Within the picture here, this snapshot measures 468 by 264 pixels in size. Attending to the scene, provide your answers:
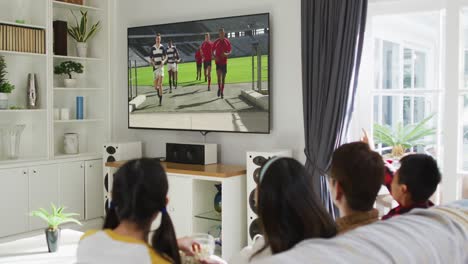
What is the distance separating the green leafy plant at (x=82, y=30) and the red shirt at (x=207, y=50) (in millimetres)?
1453

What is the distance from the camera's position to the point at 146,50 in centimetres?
578

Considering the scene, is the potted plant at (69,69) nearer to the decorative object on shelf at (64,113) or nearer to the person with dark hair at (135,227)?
the decorative object on shelf at (64,113)

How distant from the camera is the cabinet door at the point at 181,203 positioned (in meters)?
4.95

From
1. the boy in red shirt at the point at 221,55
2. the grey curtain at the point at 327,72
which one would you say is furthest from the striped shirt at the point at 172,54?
the grey curtain at the point at 327,72

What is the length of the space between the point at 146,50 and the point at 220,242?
2.10 metres

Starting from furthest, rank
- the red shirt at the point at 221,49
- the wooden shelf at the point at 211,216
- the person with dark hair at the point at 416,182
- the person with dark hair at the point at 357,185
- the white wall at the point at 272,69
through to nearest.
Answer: the red shirt at the point at 221,49, the wooden shelf at the point at 211,216, the white wall at the point at 272,69, the person with dark hair at the point at 416,182, the person with dark hair at the point at 357,185

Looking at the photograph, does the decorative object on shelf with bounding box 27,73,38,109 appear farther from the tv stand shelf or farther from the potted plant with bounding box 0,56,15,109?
the tv stand shelf

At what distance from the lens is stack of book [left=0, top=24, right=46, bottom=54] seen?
5.27 meters

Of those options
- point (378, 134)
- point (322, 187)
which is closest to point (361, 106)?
point (378, 134)

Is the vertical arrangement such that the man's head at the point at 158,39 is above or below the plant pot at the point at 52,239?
above

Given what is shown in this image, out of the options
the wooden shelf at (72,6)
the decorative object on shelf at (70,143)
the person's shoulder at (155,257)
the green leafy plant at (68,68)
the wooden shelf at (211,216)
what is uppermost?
the wooden shelf at (72,6)

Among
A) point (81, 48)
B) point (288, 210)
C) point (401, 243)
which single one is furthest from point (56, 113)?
point (401, 243)

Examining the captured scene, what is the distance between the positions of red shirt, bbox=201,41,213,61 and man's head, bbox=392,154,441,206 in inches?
125

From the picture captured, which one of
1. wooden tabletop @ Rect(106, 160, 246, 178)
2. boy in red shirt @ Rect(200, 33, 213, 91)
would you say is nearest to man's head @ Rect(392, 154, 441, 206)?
wooden tabletop @ Rect(106, 160, 246, 178)
